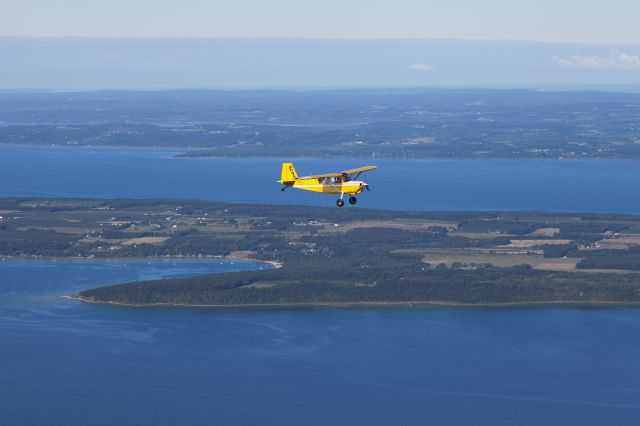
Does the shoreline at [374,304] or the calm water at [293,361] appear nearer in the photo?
the calm water at [293,361]

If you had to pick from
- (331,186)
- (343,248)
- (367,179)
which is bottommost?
(343,248)

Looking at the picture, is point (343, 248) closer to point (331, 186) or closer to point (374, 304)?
point (374, 304)

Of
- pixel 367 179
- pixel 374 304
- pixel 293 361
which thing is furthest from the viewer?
pixel 367 179

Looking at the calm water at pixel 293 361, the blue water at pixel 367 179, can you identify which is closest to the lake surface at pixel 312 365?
the calm water at pixel 293 361

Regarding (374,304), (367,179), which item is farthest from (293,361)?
(367,179)

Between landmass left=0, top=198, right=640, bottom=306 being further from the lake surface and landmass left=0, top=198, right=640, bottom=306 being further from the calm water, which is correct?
the lake surface

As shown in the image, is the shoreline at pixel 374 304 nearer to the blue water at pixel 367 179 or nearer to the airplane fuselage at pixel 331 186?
the airplane fuselage at pixel 331 186
